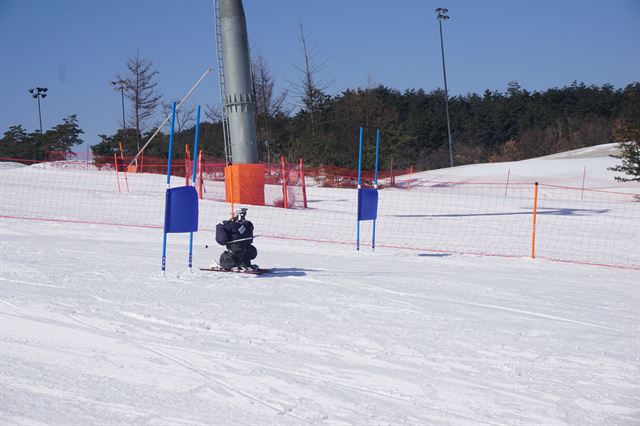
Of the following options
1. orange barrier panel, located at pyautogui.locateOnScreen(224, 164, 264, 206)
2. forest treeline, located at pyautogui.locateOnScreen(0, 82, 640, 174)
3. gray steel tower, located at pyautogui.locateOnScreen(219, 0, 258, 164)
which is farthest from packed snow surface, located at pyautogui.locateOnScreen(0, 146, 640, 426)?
forest treeline, located at pyautogui.locateOnScreen(0, 82, 640, 174)

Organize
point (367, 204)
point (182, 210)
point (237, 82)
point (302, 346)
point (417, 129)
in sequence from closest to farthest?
1. point (302, 346)
2. point (182, 210)
3. point (367, 204)
4. point (237, 82)
5. point (417, 129)

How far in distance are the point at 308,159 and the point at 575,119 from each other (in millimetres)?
49483

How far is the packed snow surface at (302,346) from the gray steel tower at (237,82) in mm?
12758

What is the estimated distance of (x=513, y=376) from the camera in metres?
7.06

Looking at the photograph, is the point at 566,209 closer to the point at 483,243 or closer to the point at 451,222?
the point at 451,222

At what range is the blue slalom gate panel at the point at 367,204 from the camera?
15.8 meters

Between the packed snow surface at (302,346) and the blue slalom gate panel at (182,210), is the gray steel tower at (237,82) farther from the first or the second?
the blue slalom gate panel at (182,210)

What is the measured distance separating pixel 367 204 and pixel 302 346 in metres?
8.58

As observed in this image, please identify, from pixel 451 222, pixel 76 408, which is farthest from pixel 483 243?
pixel 76 408

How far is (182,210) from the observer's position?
11.3 m

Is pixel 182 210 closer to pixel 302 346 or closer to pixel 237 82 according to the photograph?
pixel 302 346

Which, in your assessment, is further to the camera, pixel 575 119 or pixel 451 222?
pixel 575 119

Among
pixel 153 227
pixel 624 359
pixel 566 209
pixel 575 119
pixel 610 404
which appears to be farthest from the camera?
pixel 575 119

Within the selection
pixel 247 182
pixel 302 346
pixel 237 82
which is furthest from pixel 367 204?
pixel 237 82
